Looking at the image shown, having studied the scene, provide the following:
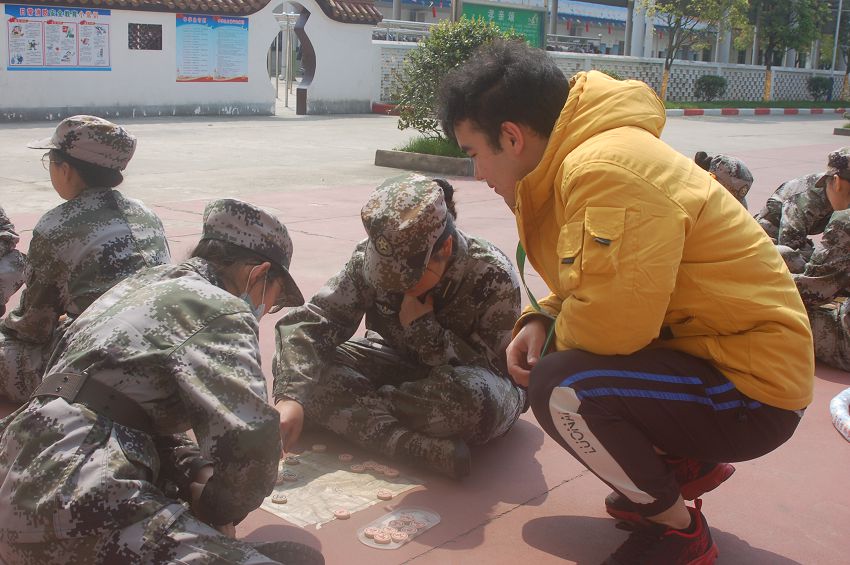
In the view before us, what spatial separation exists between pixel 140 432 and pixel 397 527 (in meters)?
0.93

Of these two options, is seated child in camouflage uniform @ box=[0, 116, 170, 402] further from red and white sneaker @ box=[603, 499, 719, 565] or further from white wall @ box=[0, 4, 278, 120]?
white wall @ box=[0, 4, 278, 120]

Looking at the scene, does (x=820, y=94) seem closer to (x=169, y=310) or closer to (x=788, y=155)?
(x=788, y=155)

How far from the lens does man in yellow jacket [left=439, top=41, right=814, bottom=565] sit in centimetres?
225

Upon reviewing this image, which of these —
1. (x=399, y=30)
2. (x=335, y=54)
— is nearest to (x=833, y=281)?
(x=335, y=54)

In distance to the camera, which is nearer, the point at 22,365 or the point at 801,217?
the point at 22,365

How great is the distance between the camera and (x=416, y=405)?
3.38 metres

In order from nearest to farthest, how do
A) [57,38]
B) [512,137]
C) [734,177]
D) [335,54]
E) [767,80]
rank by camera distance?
1. [512,137]
2. [734,177]
3. [57,38]
4. [335,54]
5. [767,80]

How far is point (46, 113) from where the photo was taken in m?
15.8

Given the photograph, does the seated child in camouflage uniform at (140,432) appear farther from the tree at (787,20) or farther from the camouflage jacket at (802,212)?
the tree at (787,20)

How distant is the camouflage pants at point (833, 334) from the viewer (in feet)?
15.7

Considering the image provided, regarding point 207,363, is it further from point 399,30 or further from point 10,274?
point 399,30

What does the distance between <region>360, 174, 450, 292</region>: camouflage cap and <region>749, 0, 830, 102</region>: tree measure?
95.0ft

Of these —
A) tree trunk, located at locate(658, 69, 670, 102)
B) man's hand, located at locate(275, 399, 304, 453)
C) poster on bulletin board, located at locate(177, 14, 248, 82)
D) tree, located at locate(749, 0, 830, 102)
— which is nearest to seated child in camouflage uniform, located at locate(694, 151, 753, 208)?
man's hand, located at locate(275, 399, 304, 453)

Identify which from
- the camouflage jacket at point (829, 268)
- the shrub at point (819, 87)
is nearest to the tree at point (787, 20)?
the shrub at point (819, 87)
